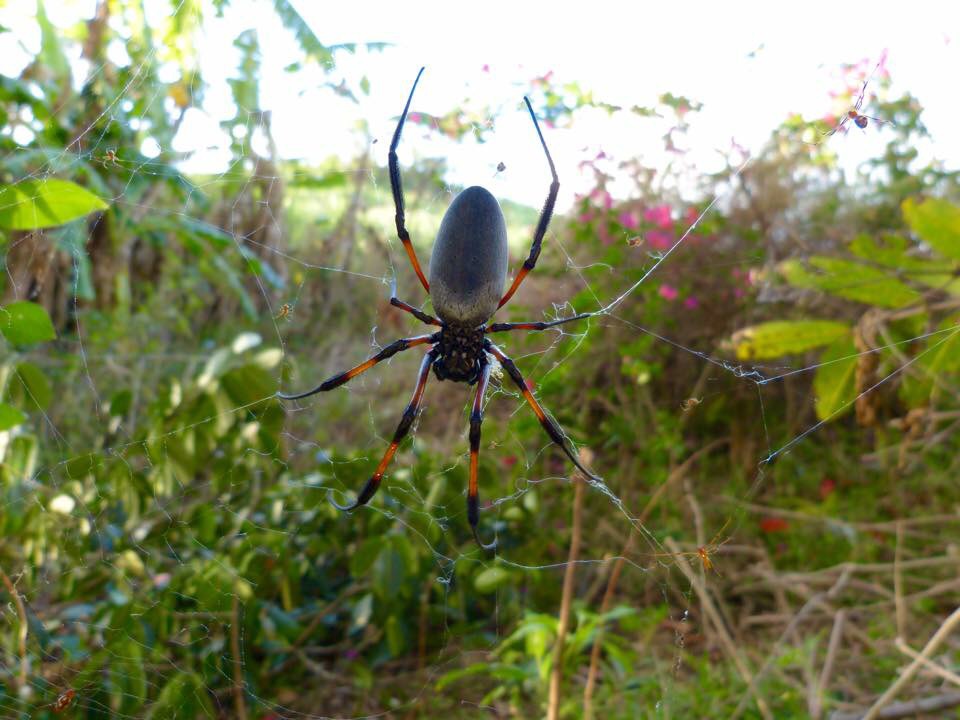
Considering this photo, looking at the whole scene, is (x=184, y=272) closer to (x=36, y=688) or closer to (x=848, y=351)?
(x=36, y=688)

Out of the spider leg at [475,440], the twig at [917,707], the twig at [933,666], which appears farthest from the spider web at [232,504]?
the twig at [917,707]

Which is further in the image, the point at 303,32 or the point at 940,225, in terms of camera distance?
the point at 303,32

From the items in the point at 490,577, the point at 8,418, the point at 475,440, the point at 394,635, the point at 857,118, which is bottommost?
the point at 394,635

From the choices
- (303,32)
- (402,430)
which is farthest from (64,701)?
(303,32)

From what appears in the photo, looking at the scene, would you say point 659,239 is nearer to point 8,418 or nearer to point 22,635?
point 8,418

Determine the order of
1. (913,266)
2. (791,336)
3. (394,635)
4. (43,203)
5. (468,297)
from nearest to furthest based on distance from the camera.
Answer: (43,203), (468,297), (913,266), (791,336), (394,635)
